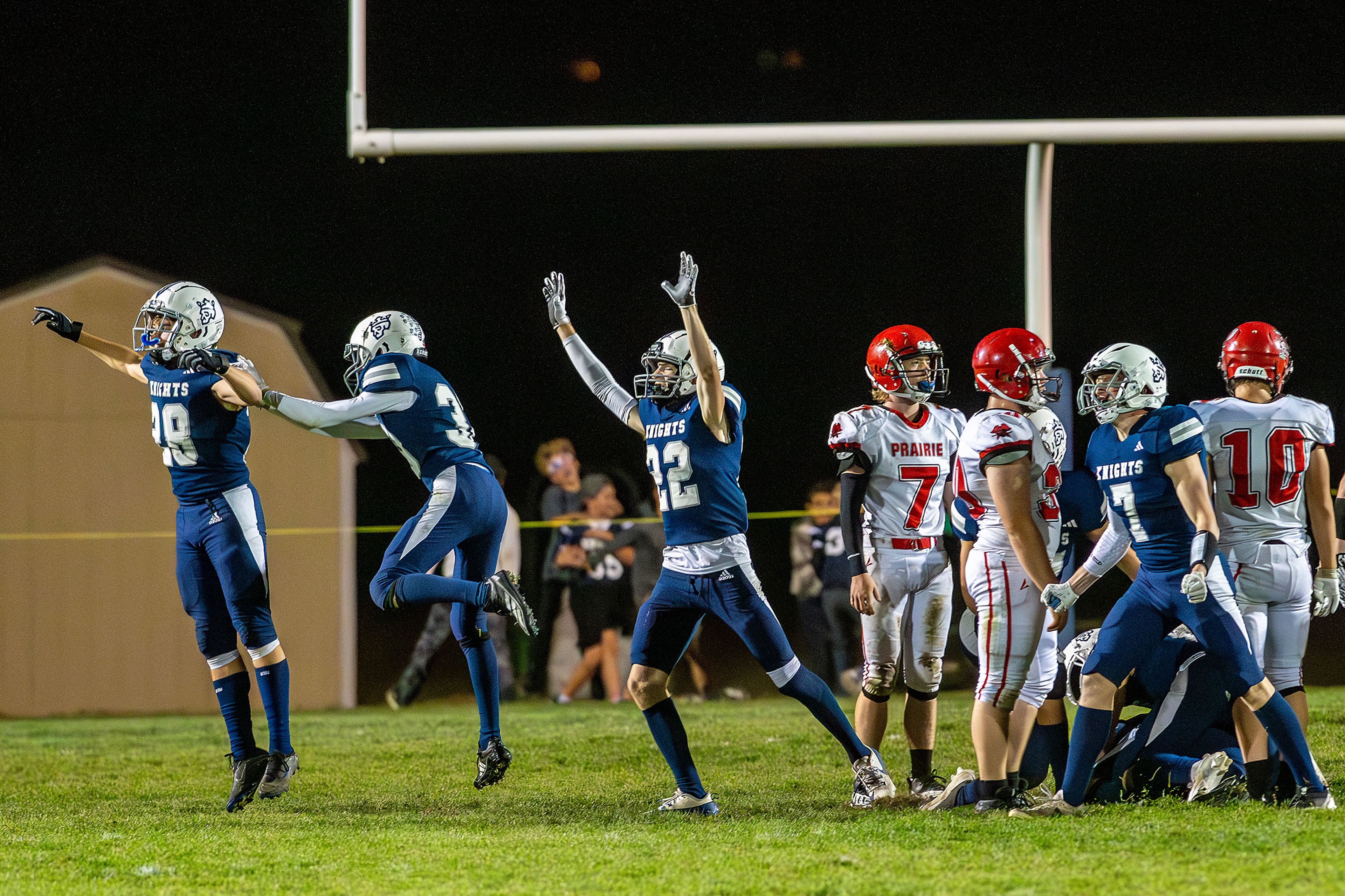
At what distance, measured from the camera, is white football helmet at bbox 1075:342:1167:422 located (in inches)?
205

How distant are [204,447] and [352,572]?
578cm

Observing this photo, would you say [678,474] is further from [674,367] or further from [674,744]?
[674,744]

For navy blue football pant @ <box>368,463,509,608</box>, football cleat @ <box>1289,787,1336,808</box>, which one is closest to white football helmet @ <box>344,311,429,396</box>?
navy blue football pant @ <box>368,463,509,608</box>

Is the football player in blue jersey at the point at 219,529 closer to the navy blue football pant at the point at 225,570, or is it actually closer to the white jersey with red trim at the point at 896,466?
the navy blue football pant at the point at 225,570

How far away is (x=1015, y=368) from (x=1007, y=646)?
1.10 m

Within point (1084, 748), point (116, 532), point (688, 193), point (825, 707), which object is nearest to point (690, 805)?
point (825, 707)

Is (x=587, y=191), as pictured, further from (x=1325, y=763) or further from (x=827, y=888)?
(x=827, y=888)

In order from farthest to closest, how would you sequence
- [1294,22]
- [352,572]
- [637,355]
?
[1294,22], [637,355], [352,572]

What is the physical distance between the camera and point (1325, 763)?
21.8 ft

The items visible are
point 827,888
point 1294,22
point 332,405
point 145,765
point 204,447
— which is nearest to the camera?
point 827,888

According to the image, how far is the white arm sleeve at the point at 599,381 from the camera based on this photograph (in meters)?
6.14

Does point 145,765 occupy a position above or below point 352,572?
below

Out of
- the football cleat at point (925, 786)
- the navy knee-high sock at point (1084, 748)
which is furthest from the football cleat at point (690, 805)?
the navy knee-high sock at point (1084, 748)

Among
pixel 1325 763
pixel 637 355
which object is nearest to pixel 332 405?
pixel 1325 763
